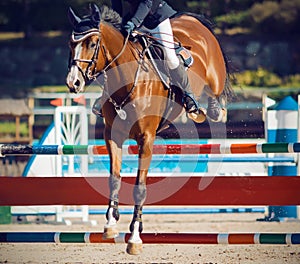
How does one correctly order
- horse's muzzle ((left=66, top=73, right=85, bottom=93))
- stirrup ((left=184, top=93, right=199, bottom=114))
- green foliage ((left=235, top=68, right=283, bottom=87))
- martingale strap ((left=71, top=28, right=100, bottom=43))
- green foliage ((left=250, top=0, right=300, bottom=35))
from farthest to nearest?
1. green foliage ((left=250, top=0, right=300, bottom=35))
2. green foliage ((left=235, top=68, right=283, bottom=87))
3. stirrup ((left=184, top=93, right=199, bottom=114))
4. martingale strap ((left=71, top=28, right=100, bottom=43))
5. horse's muzzle ((left=66, top=73, right=85, bottom=93))

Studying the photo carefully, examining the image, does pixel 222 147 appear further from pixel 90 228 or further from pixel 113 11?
pixel 90 228

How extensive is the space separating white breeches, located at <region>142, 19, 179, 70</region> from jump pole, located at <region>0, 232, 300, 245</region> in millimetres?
1226

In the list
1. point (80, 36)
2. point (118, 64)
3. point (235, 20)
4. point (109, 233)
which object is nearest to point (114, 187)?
point (109, 233)

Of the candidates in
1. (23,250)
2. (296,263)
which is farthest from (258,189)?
(23,250)

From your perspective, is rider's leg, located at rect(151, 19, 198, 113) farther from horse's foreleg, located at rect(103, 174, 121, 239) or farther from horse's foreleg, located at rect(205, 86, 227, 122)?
horse's foreleg, located at rect(103, 174, 121, 239)

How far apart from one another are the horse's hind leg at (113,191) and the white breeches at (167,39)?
73 centimetres

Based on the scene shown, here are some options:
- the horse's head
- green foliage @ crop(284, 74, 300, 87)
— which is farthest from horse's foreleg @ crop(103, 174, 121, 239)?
green foliage @ crop(284, 74, 300, 87)

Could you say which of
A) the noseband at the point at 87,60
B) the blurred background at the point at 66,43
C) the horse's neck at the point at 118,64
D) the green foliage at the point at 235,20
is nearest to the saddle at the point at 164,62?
the horse's neck at the point at 118,64

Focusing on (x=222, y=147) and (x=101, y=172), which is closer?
(x=222, y=147)

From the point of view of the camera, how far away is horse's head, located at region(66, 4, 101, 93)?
17.0 feet

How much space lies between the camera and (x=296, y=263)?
6.08m

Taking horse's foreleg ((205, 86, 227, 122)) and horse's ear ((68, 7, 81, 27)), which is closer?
horse's ear ((68, 7, 81, 27))

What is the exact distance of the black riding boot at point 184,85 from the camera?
595 cm

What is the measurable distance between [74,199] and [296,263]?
1.70 meters
